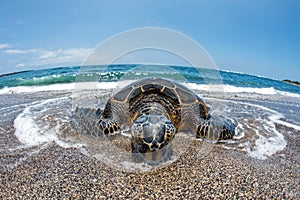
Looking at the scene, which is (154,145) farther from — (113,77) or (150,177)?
(113,77)

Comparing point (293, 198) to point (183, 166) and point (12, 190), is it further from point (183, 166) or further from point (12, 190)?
point (12, 190)

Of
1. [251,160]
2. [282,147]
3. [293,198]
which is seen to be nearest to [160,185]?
[293,198]

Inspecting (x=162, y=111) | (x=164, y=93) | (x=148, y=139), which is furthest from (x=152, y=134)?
(x=164, y=93)

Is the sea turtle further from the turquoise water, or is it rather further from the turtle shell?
the turquoise water

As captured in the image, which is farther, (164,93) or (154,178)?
(164,93)

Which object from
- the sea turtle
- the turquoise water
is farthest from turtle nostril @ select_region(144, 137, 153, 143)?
the turquoise water

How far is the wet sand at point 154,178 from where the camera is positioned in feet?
6.23

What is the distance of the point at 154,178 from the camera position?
212 cm

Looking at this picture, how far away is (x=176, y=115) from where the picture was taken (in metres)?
3.50

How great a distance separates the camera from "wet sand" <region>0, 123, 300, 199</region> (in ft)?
6.23

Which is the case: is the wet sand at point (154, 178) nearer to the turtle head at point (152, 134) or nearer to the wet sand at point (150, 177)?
the wet sand at point (150, 177)

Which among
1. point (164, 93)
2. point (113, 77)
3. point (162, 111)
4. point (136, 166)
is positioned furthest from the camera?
point (113, 77)

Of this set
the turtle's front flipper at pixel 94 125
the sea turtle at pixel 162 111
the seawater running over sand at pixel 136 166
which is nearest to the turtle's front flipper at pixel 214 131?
the sea turtle at pixel 162 111

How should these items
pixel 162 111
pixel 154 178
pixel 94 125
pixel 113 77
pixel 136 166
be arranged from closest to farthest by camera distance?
1. pixel 154 178
2. pixel 136 166
3. pixel 162 111
4. pixel 94 125
5. pixel 113 77
